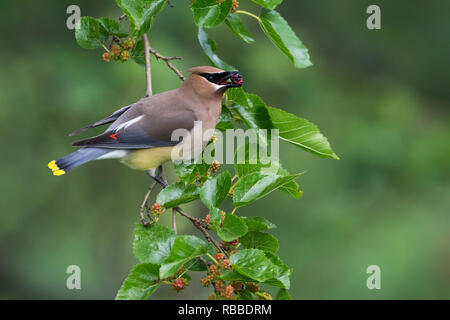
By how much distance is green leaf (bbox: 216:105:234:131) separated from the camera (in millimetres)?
Answer: 3097

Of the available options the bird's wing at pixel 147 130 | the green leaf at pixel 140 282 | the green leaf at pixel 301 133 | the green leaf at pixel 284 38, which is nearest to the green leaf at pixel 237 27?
the green leaf at pixel 284 38

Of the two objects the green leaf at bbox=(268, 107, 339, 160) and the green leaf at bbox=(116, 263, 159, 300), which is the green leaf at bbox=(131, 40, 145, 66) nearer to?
the green leaf at bbox=(268, 107, 339, 160)

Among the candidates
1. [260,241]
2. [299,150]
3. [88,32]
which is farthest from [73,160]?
[299,150]

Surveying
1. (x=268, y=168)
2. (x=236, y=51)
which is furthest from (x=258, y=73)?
(x=268, y=168)

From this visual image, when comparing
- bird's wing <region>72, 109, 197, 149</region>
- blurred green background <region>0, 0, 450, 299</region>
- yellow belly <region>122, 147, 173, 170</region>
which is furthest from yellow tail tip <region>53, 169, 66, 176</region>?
blurred green background <region>0, 0, 450, 299</region>

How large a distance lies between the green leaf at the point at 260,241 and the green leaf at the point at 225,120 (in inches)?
27.4

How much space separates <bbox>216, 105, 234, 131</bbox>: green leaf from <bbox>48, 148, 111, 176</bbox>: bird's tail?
2.01 feet

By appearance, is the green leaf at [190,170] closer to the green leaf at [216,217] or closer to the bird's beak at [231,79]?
the green leaf at [216,217]

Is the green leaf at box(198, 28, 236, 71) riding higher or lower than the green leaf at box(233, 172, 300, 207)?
higher

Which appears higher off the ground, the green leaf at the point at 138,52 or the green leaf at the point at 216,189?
the green leaf at the point at 138,52

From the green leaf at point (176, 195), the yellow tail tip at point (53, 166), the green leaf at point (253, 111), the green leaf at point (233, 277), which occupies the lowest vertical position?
the green leaf at point (233, 277)

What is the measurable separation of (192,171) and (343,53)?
4.68m

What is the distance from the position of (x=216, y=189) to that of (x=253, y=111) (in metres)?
0.49

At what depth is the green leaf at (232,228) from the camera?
2.39 meters
